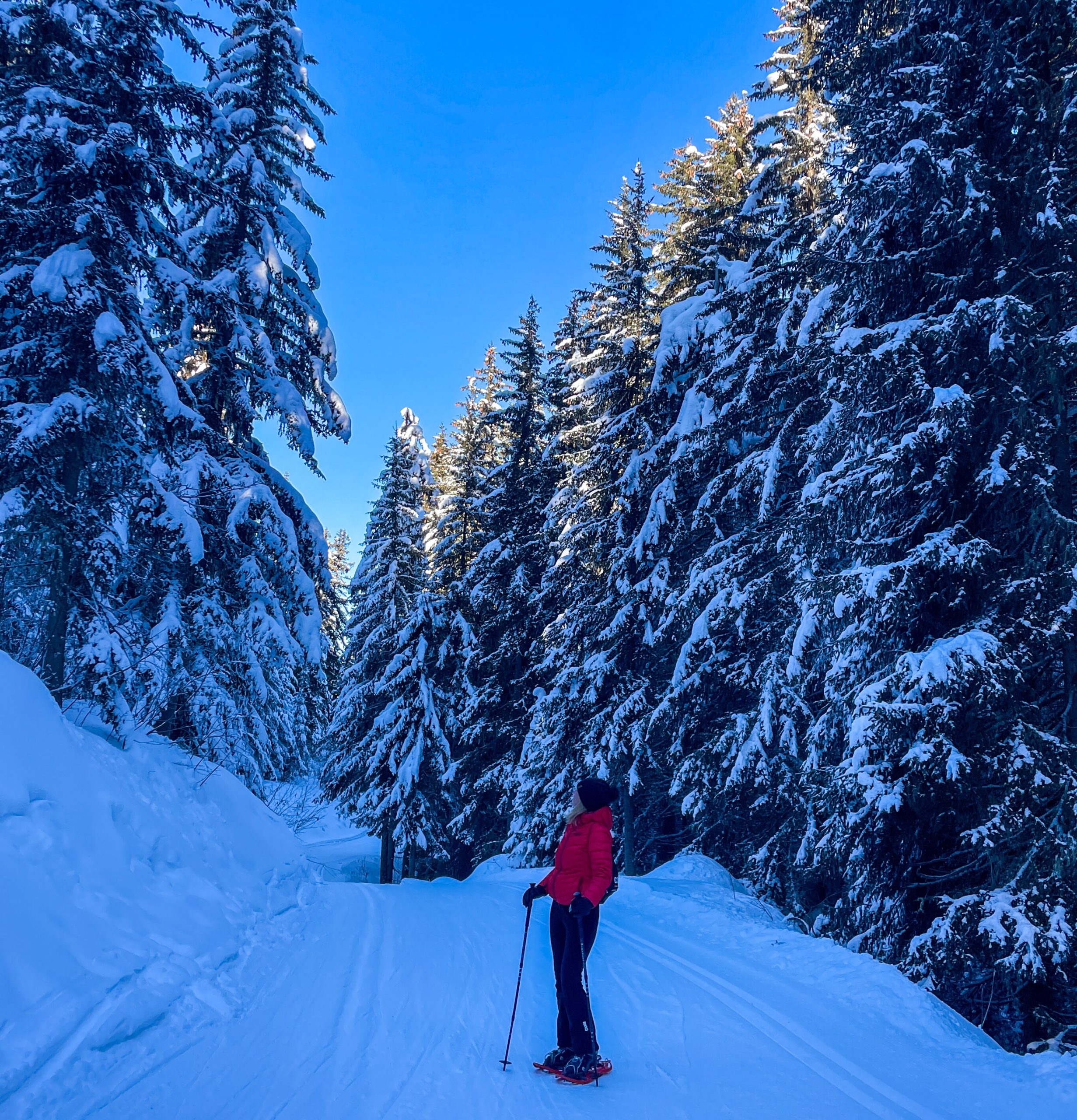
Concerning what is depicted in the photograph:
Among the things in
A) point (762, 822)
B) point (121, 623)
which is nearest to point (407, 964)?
point (121, 623)

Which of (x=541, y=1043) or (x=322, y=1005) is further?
(x=322, y=1005)

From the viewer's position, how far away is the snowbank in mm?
3713

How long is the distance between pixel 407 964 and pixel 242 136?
45.3 feet

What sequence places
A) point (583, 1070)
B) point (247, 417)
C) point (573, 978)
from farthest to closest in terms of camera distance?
point (247, 417)
point (573, 978)
point (583, 1070)

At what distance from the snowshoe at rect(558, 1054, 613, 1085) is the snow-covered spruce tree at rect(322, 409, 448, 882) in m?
15.4

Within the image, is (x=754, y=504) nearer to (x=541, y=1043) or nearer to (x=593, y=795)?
(x=593, y=795)

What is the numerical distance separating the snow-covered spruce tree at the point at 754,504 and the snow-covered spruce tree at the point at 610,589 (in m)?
1.04

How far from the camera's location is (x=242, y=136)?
39.9ft

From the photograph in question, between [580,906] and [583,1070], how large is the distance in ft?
3.10

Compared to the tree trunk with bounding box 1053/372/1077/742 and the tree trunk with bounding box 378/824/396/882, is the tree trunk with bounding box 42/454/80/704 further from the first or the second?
the tree trunk with bounding box 378/824/396/882

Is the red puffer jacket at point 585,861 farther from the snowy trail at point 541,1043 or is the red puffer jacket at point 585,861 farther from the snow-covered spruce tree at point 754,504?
the snow-covered spruce tree at point 754,504

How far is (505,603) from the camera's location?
20.4 metres

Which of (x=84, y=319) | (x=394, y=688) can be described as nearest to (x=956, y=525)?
(x=84, y=319)

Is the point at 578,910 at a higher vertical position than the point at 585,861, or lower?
lower
